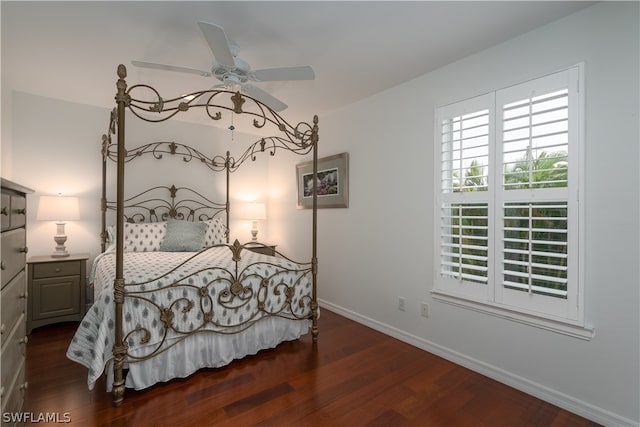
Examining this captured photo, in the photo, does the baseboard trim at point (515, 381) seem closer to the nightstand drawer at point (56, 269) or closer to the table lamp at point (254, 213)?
the table lamp at point (254, 213)

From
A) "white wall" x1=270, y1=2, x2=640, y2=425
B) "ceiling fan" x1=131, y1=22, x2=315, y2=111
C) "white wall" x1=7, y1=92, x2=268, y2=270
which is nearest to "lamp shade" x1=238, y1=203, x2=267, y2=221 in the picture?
"white wall" x1=7, y1=92, x2=268, y2=270

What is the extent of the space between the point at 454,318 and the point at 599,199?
4.37 ft

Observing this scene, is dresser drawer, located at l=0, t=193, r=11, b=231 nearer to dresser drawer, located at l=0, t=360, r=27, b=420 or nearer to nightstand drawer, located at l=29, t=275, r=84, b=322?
dresser drawer, located at l=0, t=360, r=27, b=420

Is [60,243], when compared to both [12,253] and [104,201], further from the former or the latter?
[12,253]

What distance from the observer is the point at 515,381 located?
2.25 meters

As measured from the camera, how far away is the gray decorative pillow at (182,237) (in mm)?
3557

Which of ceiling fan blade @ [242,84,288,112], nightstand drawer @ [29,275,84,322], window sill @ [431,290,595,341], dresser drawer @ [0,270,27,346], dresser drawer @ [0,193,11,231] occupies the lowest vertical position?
nightstand drawer @ [29,275,84,322]

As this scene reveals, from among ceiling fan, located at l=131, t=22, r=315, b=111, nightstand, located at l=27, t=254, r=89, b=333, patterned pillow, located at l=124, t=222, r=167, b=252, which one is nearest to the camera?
ceiling fan, located at l=131, t=22, r=315, b=111

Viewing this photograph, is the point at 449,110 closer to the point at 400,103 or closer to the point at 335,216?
the point at 400,103

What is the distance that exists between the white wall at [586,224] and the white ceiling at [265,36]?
0.75 ft

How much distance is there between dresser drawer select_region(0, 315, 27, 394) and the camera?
4.16ft

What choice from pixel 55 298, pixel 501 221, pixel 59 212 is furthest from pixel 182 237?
pixel 501 221

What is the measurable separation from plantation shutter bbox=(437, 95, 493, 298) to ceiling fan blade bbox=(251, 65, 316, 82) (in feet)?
4.30

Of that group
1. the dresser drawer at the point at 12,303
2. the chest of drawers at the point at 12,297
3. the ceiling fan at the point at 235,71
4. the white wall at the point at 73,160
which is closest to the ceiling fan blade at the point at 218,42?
the ceiling fan at the point at 235,71
